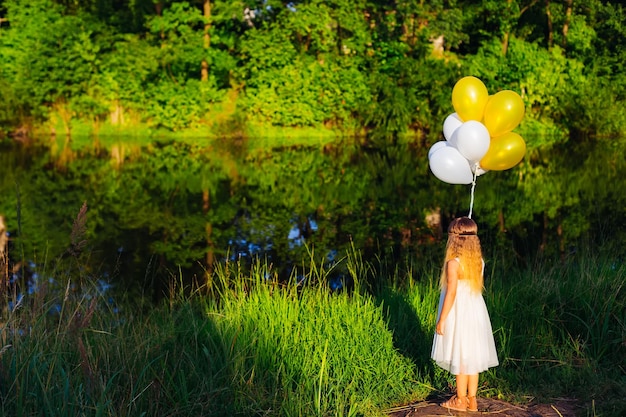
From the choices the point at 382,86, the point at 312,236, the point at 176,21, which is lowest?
the point at 312,236

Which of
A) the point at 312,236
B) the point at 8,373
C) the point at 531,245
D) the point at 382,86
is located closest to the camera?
the point at 8,373

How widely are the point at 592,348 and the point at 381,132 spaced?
82.4ft

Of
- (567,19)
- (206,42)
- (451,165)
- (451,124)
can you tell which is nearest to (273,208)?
(451,124)

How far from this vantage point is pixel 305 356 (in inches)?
201

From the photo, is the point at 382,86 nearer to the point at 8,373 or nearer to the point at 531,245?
the point at 531,245

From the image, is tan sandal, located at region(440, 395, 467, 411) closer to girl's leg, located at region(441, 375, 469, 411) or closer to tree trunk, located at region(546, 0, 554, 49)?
girl's leg, located at region(441, 375, 469, 411)

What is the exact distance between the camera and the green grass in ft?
14.2

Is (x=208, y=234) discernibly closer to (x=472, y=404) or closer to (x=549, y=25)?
(x=472, y=404)

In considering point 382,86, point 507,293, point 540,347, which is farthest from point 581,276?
point 382,86

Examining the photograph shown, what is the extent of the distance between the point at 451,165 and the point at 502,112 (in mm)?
508

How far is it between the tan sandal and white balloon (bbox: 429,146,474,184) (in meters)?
1.51

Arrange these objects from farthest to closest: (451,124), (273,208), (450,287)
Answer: (273,208) → (451,124) → (450,287)

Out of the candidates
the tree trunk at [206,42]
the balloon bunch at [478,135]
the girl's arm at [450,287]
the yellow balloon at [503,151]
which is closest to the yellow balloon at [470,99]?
the balloon bunch at [478,135]

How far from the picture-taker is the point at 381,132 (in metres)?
30.4
